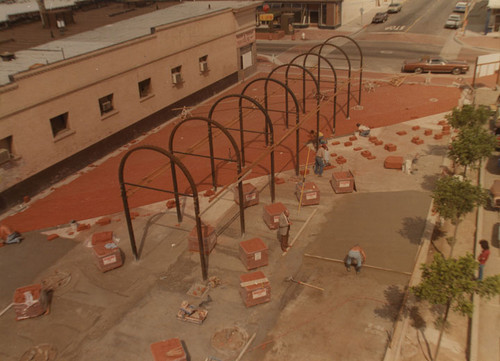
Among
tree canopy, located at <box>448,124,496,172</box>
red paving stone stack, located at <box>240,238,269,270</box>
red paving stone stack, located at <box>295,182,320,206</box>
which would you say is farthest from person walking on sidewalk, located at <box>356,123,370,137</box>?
red paving stone stack, located at <box>240,238,269,270</box>

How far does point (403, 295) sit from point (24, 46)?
25987 mm

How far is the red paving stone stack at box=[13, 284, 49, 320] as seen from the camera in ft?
48.1

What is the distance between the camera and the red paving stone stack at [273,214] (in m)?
18.3

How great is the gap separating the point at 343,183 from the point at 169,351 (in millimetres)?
11715

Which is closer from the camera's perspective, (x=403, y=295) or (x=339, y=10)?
(x=403, y=295)

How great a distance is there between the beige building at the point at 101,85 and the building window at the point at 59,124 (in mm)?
53

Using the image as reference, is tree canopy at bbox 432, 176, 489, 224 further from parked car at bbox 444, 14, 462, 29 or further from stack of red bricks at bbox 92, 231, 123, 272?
parked car at bbox 444, 14, 462, 29

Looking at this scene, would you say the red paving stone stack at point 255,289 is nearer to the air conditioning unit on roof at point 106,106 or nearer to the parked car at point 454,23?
the air conditioning unit on roof at point 106,106

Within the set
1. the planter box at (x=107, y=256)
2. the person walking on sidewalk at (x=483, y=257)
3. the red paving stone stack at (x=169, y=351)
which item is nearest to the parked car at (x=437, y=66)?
the person walking on sidewalk at (x=483, y=257)

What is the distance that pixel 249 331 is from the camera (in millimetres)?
13812

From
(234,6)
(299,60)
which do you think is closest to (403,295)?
(234,6)

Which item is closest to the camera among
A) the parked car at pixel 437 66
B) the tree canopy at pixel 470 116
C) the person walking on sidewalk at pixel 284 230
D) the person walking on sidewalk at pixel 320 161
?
the person walking on sidewalk at pixel 284 230

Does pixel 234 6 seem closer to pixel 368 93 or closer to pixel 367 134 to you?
pixel 368 93

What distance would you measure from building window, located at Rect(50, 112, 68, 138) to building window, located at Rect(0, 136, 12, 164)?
2444 mm
